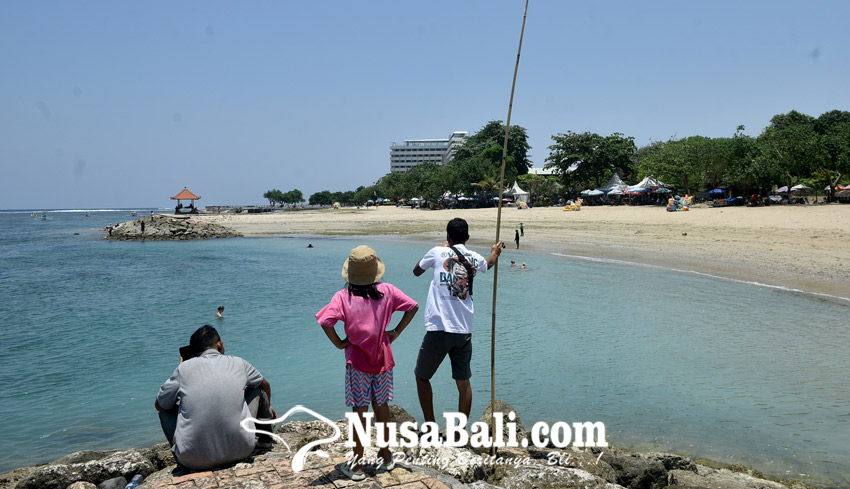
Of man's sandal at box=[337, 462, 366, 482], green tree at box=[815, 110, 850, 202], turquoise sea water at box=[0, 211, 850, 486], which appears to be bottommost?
turquoise sea water at box=[0, 211, 850, 486]

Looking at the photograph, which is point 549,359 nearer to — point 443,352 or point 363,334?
point 443,352

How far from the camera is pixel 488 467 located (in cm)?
463

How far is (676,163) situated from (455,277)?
172ft

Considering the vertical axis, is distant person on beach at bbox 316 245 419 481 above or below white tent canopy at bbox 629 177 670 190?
below

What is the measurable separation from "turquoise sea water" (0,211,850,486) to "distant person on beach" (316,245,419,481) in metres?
3.64

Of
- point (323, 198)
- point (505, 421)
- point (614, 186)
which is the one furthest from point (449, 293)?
point (323, 198)

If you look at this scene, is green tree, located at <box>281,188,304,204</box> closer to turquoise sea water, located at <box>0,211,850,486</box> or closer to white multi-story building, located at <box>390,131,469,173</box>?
white multi-story building, located at <box>390,131,469,173</box>

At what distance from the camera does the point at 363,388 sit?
403cm

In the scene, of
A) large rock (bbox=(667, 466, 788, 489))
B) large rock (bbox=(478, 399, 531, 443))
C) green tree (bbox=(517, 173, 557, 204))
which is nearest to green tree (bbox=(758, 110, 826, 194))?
green tree (bbox=(517, 173, 557, 204))

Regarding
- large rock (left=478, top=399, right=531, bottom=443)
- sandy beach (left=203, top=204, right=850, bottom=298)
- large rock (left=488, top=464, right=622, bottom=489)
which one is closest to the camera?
large rock (left=488, top=464, right=622, bottom=489)

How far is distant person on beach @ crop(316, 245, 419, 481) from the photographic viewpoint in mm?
3924

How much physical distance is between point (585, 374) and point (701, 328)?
172 inches

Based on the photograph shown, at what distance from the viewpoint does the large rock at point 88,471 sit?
488 centimetres

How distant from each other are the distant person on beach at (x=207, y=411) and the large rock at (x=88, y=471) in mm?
1456
